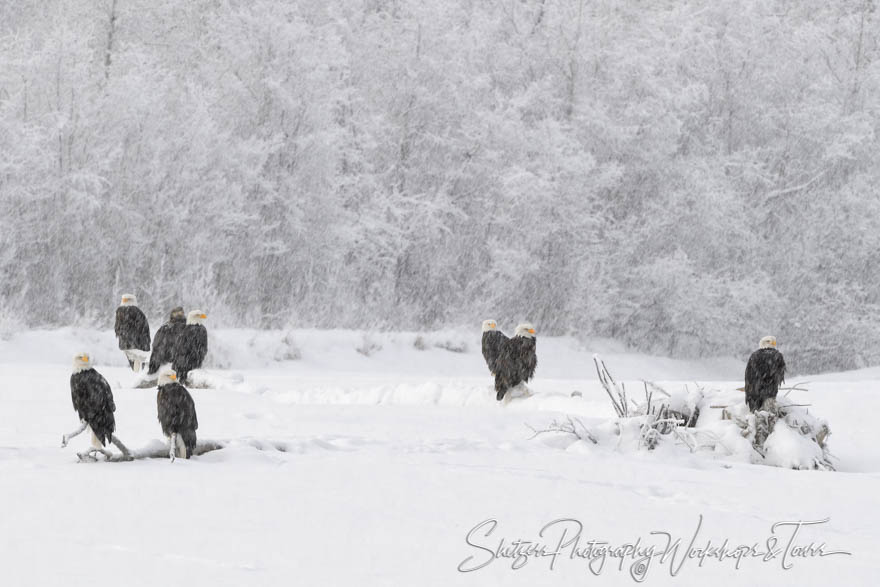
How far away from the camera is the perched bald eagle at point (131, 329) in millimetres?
15306

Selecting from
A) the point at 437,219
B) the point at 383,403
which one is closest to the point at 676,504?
the point at 383,403

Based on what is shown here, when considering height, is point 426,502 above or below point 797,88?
below

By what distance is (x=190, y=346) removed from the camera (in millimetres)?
13781

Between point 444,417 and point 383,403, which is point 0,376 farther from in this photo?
point 444,417

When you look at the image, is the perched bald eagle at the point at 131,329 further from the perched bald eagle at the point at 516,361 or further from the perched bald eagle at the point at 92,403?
the perched bald eagle at the point at 92,403

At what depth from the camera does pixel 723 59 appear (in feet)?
115

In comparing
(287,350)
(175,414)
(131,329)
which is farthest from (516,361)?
(287,350)

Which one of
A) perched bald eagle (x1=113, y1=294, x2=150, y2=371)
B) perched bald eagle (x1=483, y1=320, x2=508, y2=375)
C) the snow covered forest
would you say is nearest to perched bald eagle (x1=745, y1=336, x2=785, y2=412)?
perched bald eagle (x1=483, y1=320, x2=508, y2=375)

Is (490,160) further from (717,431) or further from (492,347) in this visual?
(717,431)

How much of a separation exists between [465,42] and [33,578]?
30.4 m

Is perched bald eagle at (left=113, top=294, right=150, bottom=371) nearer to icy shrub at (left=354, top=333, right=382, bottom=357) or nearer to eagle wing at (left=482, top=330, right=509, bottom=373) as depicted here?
eagle wing at (left=482, top=330, right=509, bottom=373)

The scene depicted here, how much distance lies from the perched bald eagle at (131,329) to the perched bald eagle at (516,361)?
4902 mm

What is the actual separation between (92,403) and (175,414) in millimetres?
639

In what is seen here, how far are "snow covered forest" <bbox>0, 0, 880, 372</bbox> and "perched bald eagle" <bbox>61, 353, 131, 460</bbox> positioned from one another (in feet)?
62.7
